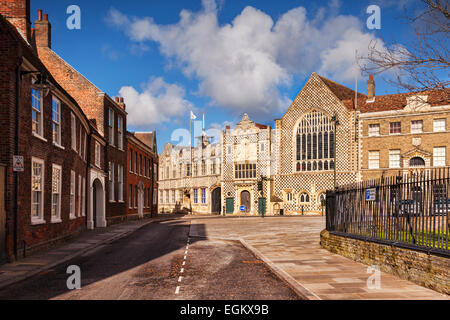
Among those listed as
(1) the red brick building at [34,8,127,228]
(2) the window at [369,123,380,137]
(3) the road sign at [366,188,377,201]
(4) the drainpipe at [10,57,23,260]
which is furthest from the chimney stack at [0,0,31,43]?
(2) the window at [369,123,380,137]

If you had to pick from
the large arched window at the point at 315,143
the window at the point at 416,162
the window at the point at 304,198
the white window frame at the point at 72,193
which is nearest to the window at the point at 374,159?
the window at the point at 416,162

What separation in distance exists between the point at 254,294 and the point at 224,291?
653 mm

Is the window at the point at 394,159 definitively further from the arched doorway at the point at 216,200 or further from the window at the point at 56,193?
the window at the point at 56,193

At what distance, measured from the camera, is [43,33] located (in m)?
28.3

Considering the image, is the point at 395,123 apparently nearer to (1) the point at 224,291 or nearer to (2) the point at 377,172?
(2) the point at 377,172

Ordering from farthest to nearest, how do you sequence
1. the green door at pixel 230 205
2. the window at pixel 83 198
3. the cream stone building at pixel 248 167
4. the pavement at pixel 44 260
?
the green door at pixel 230 205
the cream stone building at pixel 248 167
the window at pixel 83 198
the pavement at pixel 44 260

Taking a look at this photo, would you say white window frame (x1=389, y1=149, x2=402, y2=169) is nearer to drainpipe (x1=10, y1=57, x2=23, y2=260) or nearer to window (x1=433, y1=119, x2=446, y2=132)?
window (x1=433, y1=119, x2=446, y2=132)

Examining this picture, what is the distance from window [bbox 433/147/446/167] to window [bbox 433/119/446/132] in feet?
5.89

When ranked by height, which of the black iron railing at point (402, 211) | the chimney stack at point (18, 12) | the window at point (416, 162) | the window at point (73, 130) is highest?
the chimney stack at point (18, 12)

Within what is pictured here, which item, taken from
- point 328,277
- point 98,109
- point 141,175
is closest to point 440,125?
point 141,175

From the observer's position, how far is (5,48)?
1340 centimetres

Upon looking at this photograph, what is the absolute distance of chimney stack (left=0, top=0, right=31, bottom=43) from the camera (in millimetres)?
17312

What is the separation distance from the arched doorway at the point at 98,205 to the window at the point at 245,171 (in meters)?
27.6

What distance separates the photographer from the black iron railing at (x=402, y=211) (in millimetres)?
8938
